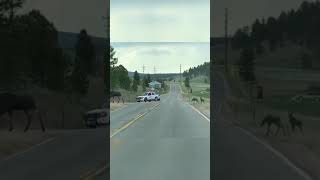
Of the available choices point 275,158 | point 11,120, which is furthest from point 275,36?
point 275,158

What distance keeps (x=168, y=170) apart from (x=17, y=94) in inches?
672

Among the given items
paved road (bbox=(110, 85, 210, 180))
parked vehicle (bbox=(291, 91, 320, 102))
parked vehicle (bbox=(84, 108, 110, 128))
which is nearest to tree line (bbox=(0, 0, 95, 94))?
parked vehicle (bbox=(84, 108, 110, 128))

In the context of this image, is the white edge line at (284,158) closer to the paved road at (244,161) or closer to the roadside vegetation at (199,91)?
the paved road at (244,161)

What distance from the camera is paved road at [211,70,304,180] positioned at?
446 inches

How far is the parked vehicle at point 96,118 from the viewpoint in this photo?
26.7 m

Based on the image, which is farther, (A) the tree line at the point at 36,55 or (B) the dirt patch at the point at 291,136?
(A) the tree line at the point at 36,55

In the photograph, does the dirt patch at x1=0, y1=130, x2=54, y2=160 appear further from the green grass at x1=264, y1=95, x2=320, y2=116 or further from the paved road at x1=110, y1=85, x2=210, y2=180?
the green grass at x1=264, y1=95, x2=320, y2=116

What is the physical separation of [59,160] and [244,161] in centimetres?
433

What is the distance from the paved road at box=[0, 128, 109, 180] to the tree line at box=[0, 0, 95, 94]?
748cm

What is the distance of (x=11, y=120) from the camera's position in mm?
25188

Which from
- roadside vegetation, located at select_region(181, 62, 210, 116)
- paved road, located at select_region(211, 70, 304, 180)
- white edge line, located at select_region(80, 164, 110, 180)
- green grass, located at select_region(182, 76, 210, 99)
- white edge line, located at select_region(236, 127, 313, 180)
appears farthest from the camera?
green grass, located at select_region(182, 76, 210, 99)

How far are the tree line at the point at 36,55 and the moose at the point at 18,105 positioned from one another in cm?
48

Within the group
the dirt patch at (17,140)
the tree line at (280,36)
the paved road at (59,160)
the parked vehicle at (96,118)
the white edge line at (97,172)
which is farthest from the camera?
the tree line at (280,36)

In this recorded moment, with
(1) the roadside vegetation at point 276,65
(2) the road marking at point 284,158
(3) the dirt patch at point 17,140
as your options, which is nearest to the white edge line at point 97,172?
(2) the road marking at point 284,158
